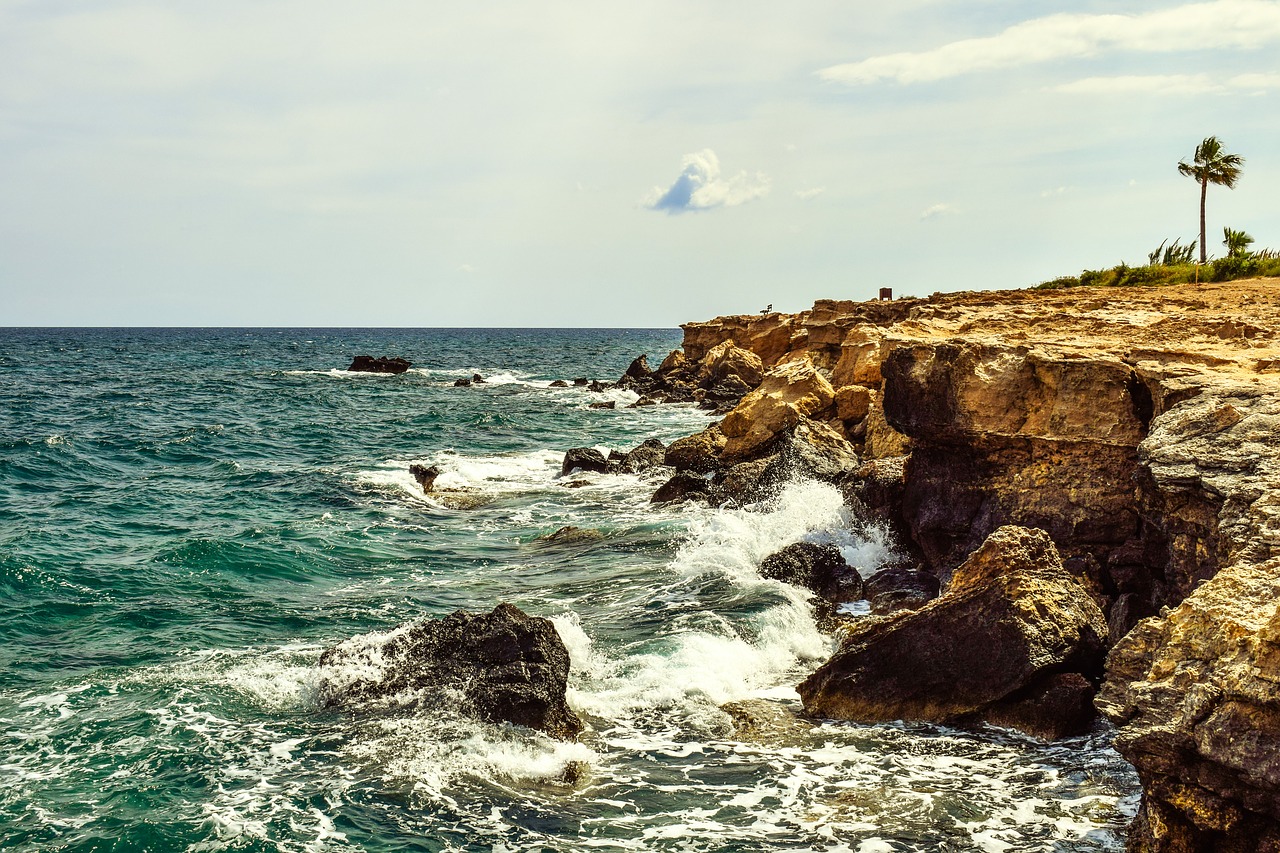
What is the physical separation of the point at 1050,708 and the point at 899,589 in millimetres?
4720

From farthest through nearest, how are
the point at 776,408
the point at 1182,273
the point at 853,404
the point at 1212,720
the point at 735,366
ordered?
the point at 735,366 → the point at 1182,273 → the point at 853,404 → the point at 776,408 → the point at 1212,720

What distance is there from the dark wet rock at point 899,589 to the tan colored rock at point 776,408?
26.7ft

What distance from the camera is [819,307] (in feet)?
136

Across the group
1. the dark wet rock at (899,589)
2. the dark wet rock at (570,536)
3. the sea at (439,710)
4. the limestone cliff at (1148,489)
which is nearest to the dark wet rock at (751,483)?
the sea at (439,710)

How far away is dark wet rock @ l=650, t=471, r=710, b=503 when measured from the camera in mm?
22078

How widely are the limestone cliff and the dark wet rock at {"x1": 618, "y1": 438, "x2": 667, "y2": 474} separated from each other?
7.85m

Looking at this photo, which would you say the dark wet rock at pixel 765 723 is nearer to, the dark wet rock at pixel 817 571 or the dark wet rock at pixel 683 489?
the dark wet rock at pixel 817 571

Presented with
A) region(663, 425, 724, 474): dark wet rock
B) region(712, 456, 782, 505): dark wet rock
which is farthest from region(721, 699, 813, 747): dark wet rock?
region(663, 425, 724, 474): dark wet rock

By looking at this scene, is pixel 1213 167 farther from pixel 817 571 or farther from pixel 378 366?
pixel 378 366

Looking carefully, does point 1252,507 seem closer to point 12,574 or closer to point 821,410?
point 821,410

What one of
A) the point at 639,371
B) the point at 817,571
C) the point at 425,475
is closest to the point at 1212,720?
the point at 817,571

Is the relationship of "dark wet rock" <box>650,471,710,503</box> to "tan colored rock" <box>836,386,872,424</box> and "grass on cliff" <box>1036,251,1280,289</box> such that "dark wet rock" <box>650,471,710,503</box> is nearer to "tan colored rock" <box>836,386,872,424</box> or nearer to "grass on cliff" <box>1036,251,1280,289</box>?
"tan colored rock" <box>836,386,872,424</box>

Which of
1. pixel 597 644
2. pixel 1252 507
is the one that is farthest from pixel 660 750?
pixel 1252 507

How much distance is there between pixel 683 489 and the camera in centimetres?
2225
